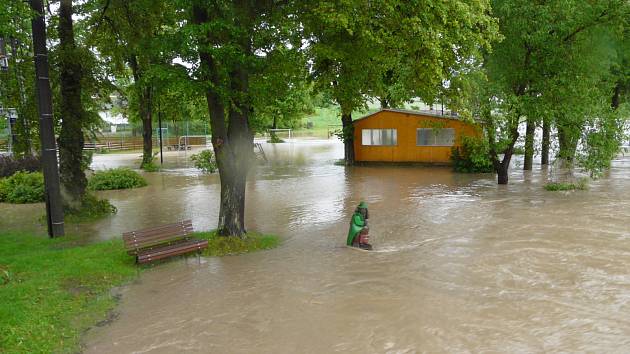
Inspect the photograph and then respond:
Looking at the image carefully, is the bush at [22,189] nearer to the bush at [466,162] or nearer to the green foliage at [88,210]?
the green foliage at [88,210]

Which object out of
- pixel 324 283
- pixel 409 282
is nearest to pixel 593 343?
pixel 409 282

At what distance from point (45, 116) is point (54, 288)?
5201mm

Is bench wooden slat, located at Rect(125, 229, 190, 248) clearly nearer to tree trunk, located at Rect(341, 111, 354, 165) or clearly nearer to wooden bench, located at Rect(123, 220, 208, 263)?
wooden bench, located at Rect(123, 220, 208, 263)

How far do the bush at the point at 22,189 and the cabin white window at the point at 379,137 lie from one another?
1830 centimetres

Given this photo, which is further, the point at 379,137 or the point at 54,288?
the point at 379,137

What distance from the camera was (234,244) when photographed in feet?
37.8

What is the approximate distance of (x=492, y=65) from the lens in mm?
21078

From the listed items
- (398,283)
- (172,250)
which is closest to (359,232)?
(398,283)

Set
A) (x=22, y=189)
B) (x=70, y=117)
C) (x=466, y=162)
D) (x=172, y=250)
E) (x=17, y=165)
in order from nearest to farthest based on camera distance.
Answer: (x=172, y=250) → (x=70, y=117) → (x=22, y=189) → (x=17, y=165) → (x=466, y=162)

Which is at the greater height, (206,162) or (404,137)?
(404,137)

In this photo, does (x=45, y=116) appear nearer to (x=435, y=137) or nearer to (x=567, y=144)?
(x=567, y=144)

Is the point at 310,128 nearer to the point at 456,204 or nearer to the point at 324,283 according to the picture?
the point at 456,204

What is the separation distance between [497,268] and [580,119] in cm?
1206

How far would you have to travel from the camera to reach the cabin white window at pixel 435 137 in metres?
28.5
